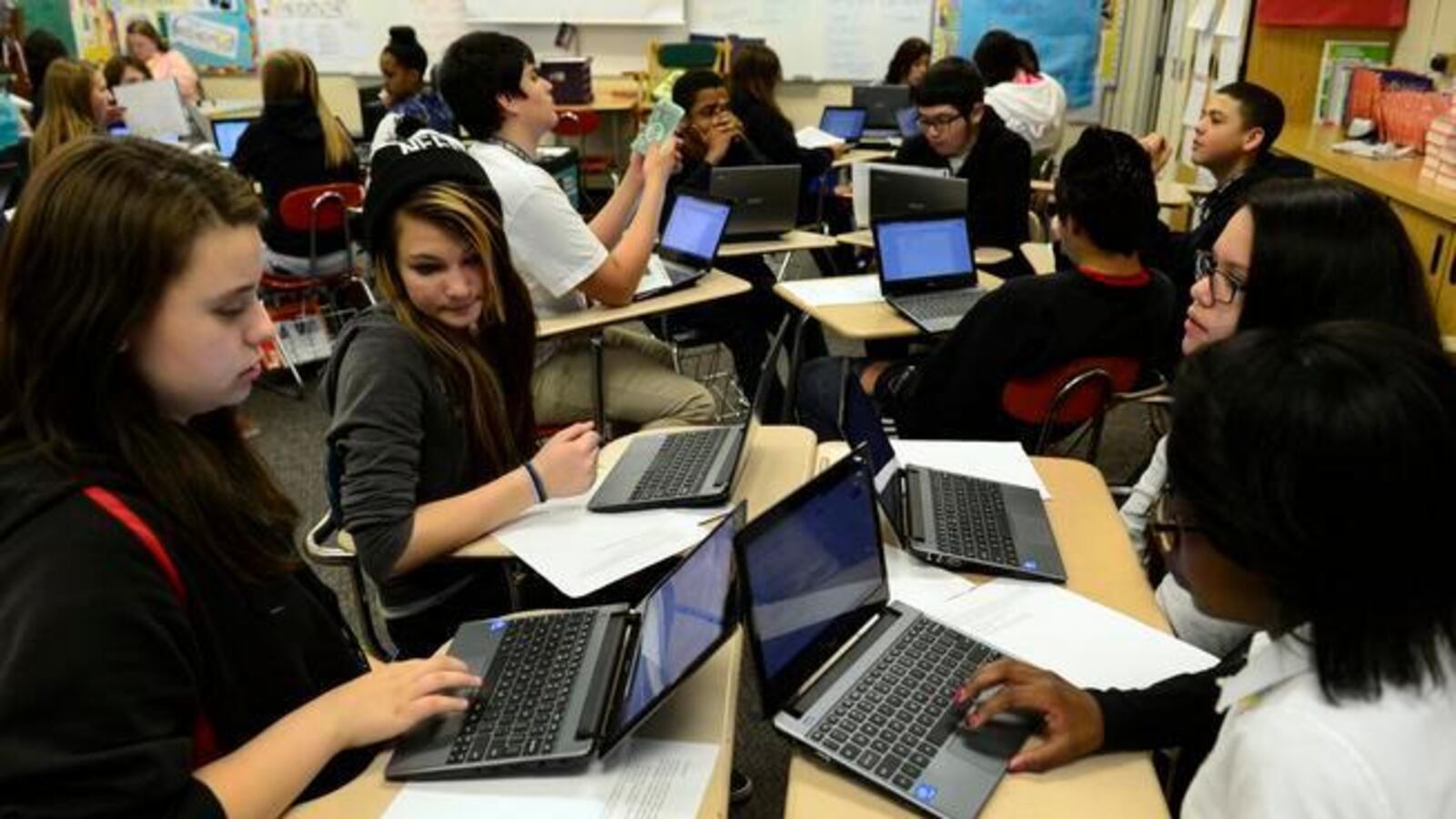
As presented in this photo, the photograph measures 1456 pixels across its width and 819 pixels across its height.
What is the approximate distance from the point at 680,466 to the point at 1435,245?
2.70 m

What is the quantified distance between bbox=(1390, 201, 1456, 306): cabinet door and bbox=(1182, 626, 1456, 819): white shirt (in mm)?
2847

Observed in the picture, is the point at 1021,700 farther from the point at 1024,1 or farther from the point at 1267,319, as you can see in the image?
the point at 1024,1

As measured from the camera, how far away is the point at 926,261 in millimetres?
3123

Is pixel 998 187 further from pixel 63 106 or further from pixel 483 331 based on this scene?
pixel 63 106

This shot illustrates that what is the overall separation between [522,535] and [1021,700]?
0.82m

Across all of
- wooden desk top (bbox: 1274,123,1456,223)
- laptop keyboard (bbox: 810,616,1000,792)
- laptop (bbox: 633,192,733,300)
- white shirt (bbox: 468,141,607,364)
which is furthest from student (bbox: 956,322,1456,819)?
wooden desk top (bbox: 1274,123,1456,223)

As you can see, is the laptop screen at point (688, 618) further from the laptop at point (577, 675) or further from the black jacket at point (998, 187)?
the black jacket at point (998, 187)

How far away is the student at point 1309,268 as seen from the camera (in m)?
1.53

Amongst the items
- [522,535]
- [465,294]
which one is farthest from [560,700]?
[465,294]

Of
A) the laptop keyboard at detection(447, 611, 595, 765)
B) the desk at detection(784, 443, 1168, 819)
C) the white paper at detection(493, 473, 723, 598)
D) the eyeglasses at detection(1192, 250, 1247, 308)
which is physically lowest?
the desk at detection(784, 443, 1168, 819)

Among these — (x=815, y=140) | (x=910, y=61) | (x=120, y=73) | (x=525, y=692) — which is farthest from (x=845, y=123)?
(x=525, y=692)

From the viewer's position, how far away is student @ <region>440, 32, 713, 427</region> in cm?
256

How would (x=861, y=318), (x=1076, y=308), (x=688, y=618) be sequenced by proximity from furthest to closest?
(x=861, y=318)
(x=1076, y=308)
(x=688, y=618)

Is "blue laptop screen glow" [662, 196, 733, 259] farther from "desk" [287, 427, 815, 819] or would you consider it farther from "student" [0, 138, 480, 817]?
"student" [0, 138, 480, 817]
